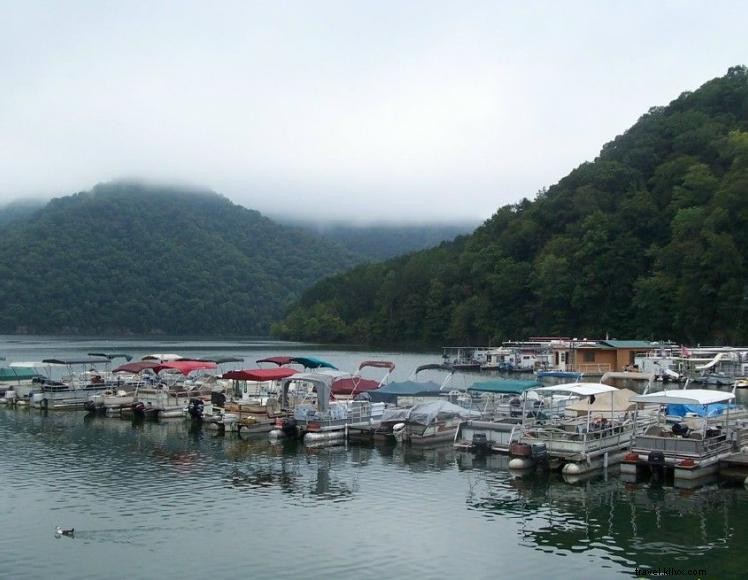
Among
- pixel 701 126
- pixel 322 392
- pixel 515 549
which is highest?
→ pixel 701 126

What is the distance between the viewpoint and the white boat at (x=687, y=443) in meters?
28.0

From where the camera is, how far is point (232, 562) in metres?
20.2

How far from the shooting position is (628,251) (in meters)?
116

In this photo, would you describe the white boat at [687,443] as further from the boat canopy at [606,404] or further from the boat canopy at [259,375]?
the boat canopy at [259,375]

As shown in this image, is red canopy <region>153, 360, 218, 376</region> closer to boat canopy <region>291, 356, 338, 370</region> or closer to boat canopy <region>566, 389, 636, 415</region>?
boat canopy <region>291, 356, 338, 370</region>

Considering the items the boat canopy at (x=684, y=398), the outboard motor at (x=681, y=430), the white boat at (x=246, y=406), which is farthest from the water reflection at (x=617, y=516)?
the white boat at (x=246, y=406)

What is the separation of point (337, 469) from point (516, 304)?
105054mm

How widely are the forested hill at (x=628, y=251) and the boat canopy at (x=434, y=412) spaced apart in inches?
2669

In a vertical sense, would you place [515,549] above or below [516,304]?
below

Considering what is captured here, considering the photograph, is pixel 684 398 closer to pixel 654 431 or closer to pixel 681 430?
pixel 681 430

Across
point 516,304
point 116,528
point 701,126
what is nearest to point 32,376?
point 116,528

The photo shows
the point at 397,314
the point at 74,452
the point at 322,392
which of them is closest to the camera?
the point at 74,452

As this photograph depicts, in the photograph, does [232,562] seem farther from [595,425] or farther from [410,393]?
[410,393]

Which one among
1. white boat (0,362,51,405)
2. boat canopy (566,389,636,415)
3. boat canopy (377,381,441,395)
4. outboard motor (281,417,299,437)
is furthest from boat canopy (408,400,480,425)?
white boat (0,362,51,405)
